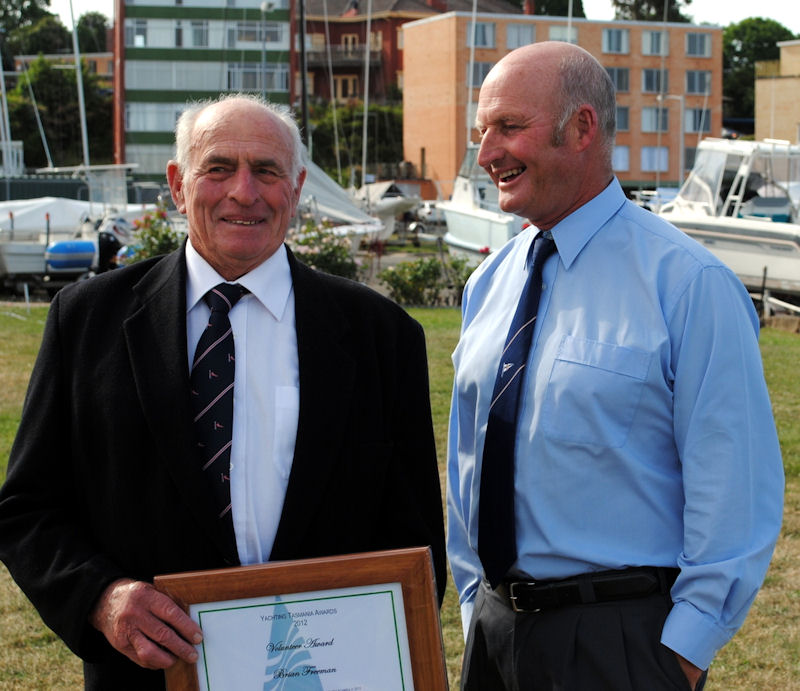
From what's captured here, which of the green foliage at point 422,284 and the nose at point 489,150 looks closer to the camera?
the nose at point 489,150

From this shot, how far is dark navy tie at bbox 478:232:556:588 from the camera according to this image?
280 cm

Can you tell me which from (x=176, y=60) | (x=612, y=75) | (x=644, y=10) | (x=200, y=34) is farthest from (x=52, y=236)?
(x=644, y=10)

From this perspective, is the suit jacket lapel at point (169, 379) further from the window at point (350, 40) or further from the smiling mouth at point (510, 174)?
the window at point (350, 40)

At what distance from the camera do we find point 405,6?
86688 mm

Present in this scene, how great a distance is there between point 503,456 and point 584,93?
96 centimetres

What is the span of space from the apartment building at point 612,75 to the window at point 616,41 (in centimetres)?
6

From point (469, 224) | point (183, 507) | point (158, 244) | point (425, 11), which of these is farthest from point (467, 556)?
point (425, 11)

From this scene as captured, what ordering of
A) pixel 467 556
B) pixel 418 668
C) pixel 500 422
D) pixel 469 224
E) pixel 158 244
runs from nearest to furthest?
1. pixel 418 668
2. pixel 500 422
3. pixel 467 556
4. pixel 158 244
5. pixel 469 224

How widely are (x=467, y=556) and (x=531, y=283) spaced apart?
0.81 meters

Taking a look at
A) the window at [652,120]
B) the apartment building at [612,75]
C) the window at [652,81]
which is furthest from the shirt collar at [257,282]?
the window at [652,81]

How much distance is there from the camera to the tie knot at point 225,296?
273 cm

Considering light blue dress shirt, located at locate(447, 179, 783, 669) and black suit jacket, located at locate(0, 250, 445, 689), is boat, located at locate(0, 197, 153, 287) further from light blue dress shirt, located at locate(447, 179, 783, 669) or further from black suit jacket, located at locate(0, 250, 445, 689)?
light blue dress shirt, located at locate(447, 179, 783, 669)

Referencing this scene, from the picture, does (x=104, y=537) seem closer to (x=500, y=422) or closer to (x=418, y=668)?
(x=418, y=668)

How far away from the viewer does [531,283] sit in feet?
9.62
